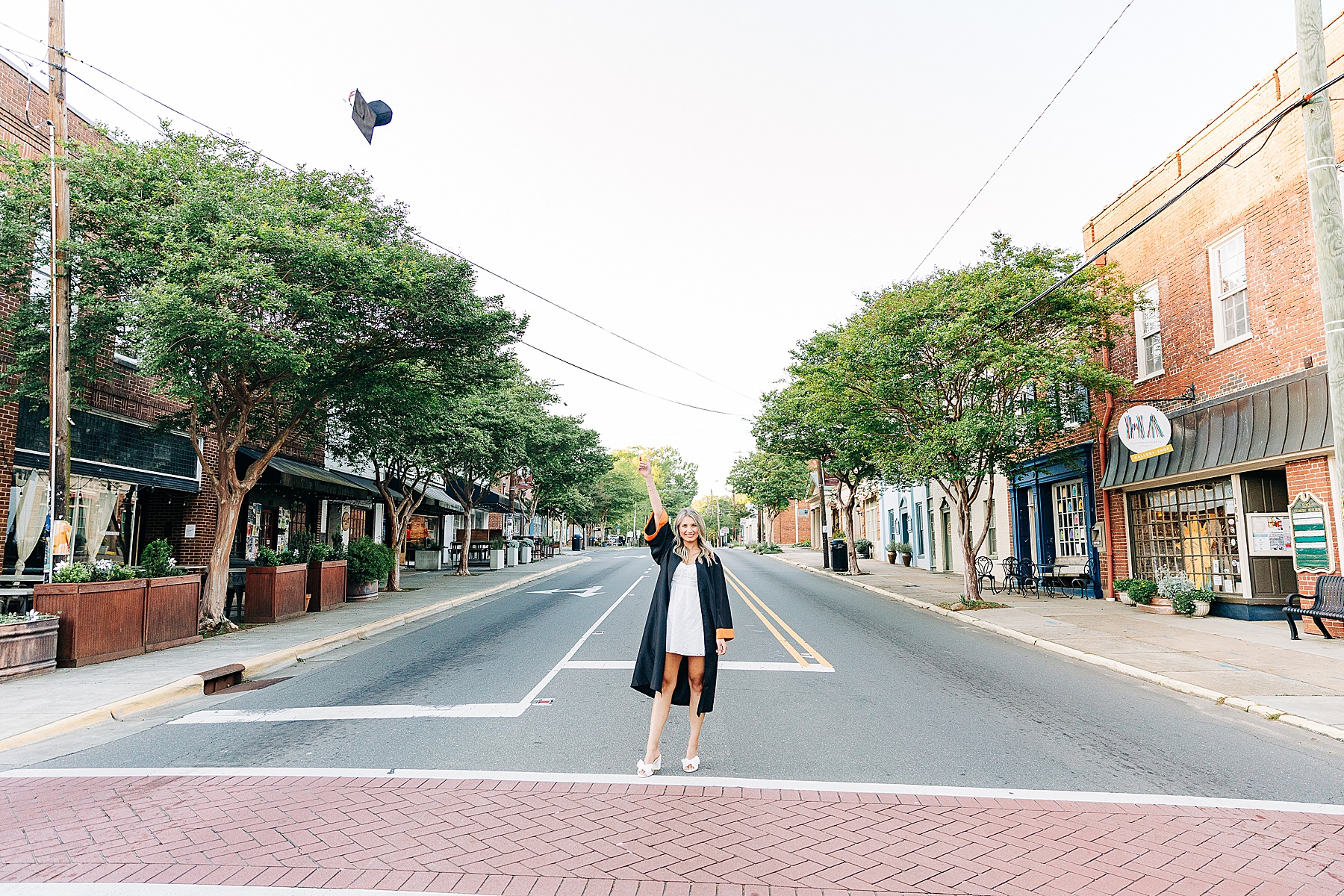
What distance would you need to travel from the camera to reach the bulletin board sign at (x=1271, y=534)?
13148 millimetres

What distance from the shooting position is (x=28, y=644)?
9266 millimetres

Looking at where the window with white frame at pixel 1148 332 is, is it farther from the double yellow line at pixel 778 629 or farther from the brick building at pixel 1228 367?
the double yellow line at pixel 778 629

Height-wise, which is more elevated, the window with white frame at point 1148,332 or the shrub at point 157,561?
the window with white frame at point 1148,332

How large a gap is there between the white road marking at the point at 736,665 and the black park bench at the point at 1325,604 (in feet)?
23.0

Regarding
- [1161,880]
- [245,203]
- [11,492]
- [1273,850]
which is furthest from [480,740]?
[11,492]

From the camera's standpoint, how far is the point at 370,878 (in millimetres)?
3908

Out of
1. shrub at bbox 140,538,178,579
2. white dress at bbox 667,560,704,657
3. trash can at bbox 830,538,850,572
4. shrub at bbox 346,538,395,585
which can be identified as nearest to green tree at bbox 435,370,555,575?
shrub at bbox 346,538,395,585

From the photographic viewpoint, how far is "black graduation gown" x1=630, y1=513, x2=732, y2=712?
5.31 metres

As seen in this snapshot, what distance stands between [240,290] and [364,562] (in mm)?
9707

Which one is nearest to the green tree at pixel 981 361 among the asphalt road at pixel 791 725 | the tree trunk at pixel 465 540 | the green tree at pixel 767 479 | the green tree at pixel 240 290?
the asphalt road at pixel 791 725

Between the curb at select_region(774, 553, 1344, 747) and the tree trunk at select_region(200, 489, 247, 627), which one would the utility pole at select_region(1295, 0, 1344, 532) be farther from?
the tree trunk at select_region(200, 489, 247, 627)

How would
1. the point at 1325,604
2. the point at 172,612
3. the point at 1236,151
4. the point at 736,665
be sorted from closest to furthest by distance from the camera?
the point at 1236,151 → the point at 736,665 → the point at 1325,604 → the point at 172,612

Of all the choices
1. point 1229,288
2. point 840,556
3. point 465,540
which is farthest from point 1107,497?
point 465,540

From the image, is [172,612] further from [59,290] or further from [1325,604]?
[1325,604]
